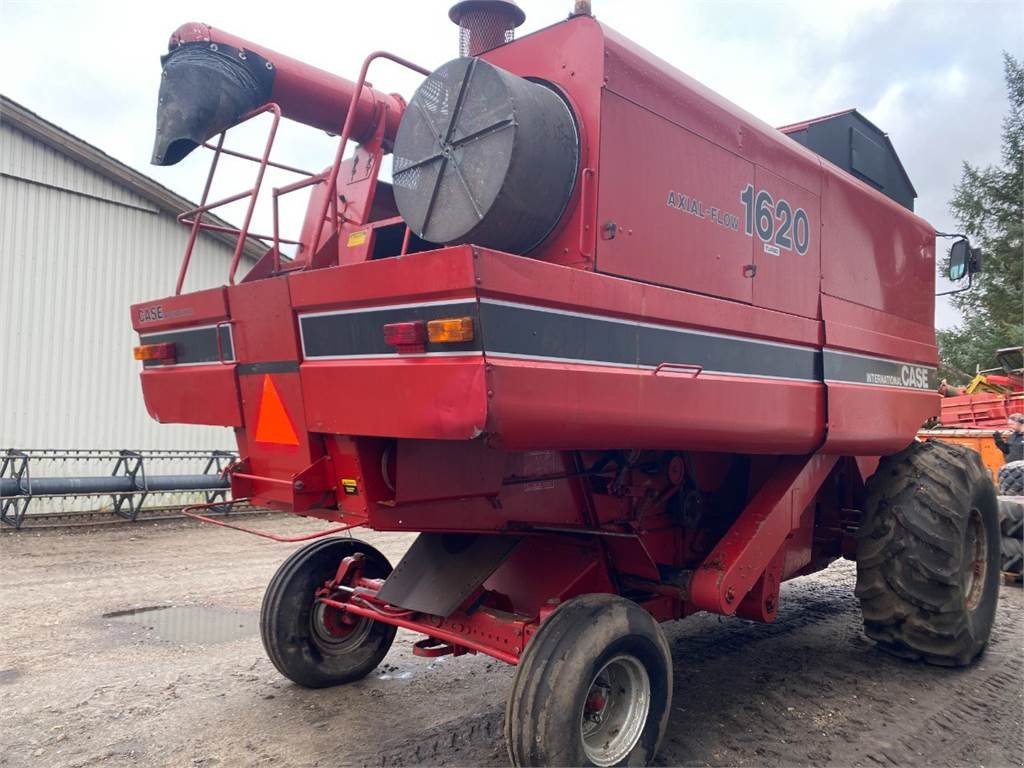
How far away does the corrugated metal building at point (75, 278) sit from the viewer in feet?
36.7

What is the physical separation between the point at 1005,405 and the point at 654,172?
1026 centimetres

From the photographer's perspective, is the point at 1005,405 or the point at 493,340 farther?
the point at 1005,405

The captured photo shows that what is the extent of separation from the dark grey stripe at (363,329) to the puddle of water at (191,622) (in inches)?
118

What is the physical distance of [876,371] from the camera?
457 centimetres

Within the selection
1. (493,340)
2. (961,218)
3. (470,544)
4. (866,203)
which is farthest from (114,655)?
(961,218)

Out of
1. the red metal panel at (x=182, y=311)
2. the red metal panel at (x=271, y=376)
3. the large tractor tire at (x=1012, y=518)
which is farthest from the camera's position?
the large tractor tire at (x=1012, y=518)

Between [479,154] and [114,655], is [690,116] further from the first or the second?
[114,655]

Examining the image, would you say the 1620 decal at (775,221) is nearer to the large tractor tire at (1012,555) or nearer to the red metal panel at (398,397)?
the red metal panel at (398,397)

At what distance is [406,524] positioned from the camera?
3.16 m

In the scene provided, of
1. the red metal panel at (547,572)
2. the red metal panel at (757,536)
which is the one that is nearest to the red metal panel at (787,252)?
the red metal panel at (757,536)

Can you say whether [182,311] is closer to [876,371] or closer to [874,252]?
[876,371]

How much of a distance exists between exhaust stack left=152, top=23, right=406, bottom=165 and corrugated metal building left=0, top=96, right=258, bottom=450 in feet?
29.7

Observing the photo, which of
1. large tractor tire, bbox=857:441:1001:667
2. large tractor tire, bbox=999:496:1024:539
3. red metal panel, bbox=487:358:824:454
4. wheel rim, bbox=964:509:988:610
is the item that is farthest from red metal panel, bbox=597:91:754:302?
large tractor tire, bbox=999:496:1024:539

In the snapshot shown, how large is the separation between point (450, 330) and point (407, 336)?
0.19 meters
